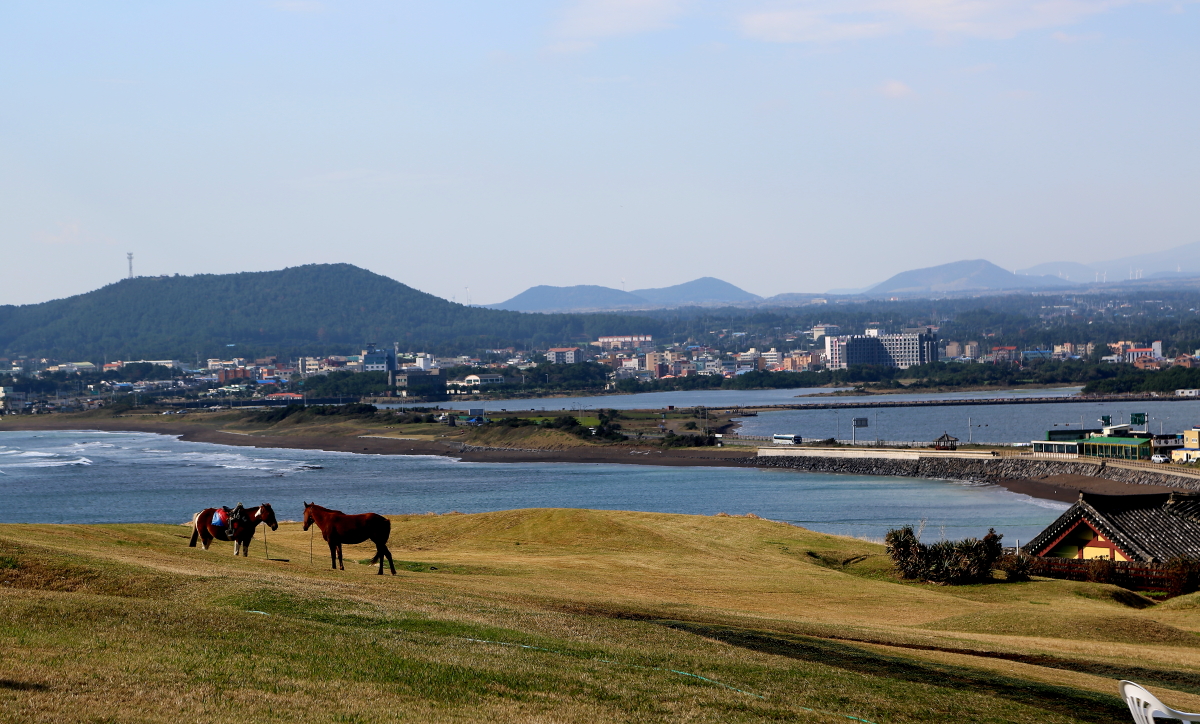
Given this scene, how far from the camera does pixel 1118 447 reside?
60.5m

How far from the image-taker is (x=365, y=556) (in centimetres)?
2177

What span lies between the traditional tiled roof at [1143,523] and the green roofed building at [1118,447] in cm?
3800

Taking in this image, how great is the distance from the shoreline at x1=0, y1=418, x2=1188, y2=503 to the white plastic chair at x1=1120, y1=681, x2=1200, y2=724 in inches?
1477

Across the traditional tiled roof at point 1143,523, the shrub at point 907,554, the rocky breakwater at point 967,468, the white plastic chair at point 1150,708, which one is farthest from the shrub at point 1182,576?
the rocky breakwater at point 967,468

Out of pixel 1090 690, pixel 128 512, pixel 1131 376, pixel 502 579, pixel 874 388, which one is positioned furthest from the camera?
pixel 874 388

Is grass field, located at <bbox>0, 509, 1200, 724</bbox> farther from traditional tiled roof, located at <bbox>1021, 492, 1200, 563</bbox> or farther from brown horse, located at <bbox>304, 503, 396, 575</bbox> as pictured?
traditional tiled roof, located at <bbox>1021, 492, 1200, 563</bbox>

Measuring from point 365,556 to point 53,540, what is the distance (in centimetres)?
704

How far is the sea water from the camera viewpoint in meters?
46.6

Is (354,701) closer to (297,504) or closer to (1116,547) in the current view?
(1116,547)

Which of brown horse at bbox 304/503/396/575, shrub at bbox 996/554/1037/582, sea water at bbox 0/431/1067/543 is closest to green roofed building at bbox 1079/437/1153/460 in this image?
sea water at bbox 0/431/1067/543

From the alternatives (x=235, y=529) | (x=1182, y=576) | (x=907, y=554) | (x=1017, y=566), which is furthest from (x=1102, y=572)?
(x=235, y=529)

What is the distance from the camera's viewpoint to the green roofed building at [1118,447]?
194 feet

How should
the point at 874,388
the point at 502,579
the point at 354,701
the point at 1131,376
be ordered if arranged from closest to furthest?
the point at 354,701 → the point at 502,579 → the point at 1131,376 → the point at 874,388

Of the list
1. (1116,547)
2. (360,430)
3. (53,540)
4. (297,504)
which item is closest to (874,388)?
(360,430)
